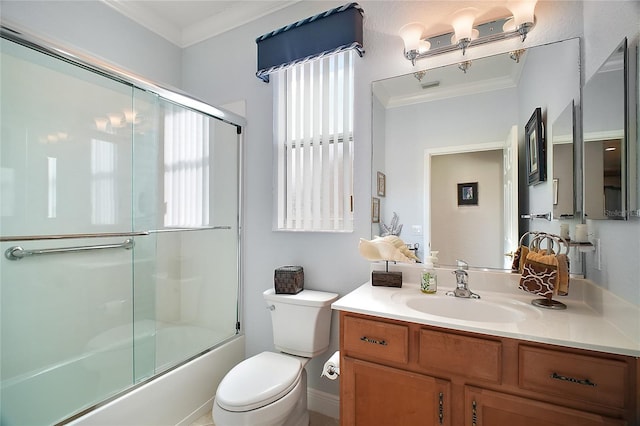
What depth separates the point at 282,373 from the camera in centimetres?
144

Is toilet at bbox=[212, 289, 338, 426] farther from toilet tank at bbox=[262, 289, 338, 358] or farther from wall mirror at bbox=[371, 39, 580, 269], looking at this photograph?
wall mirror at bbox=[371, 39, 580, 269]

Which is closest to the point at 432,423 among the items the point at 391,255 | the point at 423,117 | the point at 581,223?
the point at 391,255

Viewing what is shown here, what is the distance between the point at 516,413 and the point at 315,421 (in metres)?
1.23

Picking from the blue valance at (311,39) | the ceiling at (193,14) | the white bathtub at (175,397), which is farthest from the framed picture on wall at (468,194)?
the white bathtub at (175,397)

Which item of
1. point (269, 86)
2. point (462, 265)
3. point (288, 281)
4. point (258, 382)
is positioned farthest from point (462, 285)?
point (269, 86)

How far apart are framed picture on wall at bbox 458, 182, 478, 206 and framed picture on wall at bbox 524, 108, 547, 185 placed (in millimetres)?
235

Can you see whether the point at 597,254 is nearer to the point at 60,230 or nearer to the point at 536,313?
the point at 536,313

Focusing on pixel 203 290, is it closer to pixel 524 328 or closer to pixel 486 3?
pixel 524 328

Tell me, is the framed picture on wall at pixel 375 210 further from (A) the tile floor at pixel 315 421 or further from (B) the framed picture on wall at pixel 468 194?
(A) the tile floor at pixel 315 421

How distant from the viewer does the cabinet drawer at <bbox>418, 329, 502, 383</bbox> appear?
3.11 feet

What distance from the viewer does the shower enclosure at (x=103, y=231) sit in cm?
146

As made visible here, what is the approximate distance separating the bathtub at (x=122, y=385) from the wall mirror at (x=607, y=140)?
7.25 ft

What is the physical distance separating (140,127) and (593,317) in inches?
96.5

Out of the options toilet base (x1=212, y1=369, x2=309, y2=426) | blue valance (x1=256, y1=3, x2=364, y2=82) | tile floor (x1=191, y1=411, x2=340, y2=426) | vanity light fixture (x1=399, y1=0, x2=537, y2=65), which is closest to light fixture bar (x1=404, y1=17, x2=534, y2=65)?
vanity light fixture (x1=399, y1=0, x2=537, y2=65)
